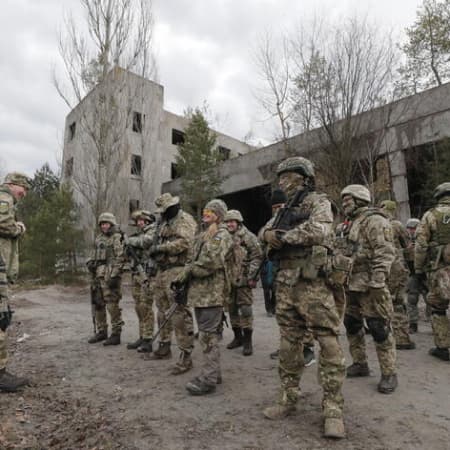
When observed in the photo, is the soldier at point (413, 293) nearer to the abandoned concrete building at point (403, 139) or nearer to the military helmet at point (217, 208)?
the military helmet at point (217, 208)

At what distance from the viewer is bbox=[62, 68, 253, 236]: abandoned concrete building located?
48.0 feet

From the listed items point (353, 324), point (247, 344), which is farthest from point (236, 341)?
point (353, 324)

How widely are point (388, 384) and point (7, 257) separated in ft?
14.0

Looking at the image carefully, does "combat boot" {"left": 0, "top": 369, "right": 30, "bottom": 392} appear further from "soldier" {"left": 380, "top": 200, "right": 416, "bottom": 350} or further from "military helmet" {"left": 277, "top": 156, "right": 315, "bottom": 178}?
"soldier" {"left": 380, "top": 200, "right": 416, "bottom": 350}

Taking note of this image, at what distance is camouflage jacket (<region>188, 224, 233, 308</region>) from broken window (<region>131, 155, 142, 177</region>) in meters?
15.7

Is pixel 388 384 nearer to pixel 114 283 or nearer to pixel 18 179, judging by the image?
pixel 114 283

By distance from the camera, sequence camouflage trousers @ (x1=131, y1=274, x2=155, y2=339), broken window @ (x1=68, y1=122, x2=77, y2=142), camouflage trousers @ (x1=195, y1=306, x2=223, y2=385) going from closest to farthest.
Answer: camouflage trousers @ (x1=195, y1=306, x2=223, y2=385)
camouflage trousers @ (x1=131, y1=274, x2=155, y2=339)
broken window @ (x1=68, y1=122, x2=77, y2=142)

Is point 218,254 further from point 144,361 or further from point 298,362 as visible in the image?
point 144,361

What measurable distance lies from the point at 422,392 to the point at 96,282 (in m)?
4.79

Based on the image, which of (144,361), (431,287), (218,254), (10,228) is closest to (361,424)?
(218,254)

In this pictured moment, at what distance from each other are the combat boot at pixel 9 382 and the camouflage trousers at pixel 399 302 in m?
4.87

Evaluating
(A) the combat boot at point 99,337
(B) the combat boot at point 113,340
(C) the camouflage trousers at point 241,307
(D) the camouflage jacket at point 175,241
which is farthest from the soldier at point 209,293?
(A) the combat boot at point 99,337

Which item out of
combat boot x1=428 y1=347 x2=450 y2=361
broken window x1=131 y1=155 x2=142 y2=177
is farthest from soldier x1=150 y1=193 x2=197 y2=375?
broken window x1=131 y1=155 x2=142 y2=177

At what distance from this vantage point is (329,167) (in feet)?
33.4
